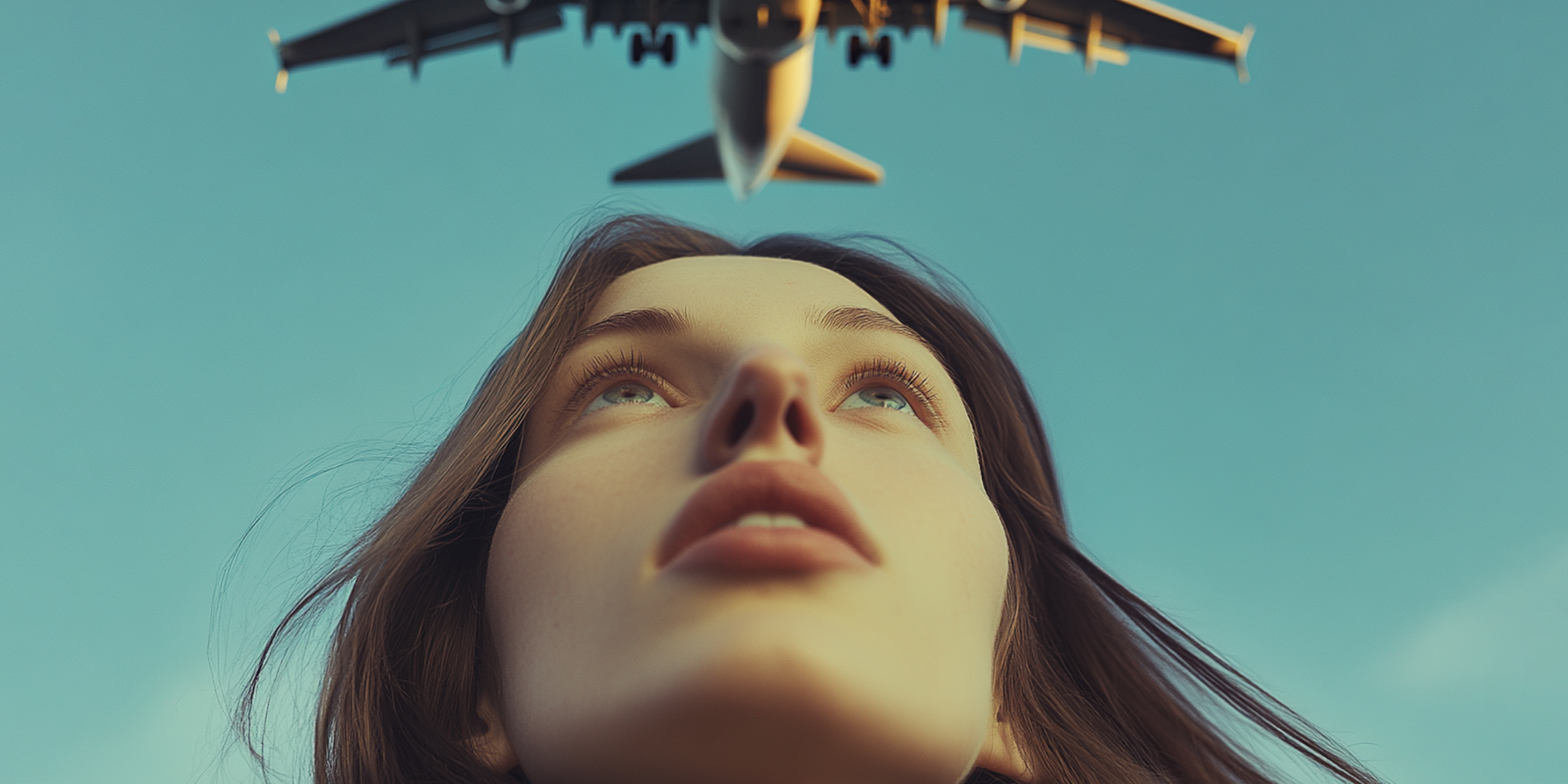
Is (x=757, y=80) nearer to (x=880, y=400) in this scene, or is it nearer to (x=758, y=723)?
(x=880, y=400)

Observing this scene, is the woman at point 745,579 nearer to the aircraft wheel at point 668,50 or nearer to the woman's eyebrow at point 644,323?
the woman's eyebrow at point 644,323

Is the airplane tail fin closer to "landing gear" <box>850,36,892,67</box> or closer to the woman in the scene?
"landing gear" <box>850,36,892,67</box>

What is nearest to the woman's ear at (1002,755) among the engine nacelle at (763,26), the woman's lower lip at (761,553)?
the woman's lower lip at (761,553)

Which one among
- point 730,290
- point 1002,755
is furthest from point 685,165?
point 1002,755

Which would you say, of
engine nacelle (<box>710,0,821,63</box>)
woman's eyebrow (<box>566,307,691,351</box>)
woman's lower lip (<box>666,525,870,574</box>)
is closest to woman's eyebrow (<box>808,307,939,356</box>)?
woman's eyebrow (<box>566,307,691,351</box>)

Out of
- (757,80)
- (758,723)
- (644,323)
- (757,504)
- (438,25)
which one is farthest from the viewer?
(438,25)
